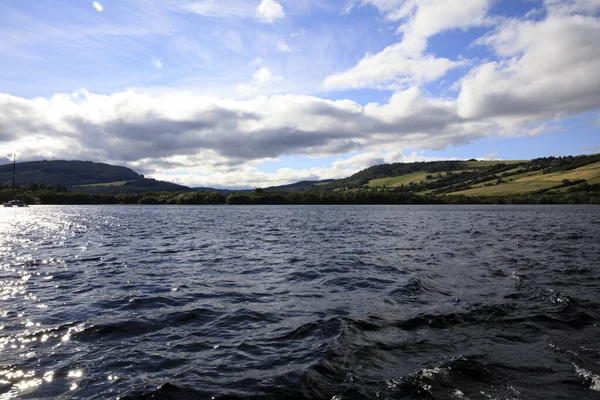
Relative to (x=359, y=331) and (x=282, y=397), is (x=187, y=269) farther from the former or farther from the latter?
(x=282, y=397)

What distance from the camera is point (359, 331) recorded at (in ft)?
41.1

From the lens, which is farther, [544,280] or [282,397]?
[544,280]

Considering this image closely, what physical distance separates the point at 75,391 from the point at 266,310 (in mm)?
7520

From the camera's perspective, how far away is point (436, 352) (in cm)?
1063

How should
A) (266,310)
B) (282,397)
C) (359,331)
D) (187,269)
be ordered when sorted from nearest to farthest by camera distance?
(282,397) → (359,331) → (266,310) → (187,269)

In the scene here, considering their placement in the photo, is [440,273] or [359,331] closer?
[359,331]

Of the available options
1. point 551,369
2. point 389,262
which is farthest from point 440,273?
point 551,369

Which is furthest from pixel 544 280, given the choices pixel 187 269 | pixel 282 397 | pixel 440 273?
pixel 187 269

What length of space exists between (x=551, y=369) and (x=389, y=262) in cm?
1735

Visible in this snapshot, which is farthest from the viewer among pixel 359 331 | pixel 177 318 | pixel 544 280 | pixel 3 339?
pixel 544 280

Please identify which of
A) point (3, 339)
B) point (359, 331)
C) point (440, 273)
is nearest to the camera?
point (3, 339)

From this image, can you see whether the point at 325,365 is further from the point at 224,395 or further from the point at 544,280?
the point at 544,280

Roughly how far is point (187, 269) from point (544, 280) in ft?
67.6

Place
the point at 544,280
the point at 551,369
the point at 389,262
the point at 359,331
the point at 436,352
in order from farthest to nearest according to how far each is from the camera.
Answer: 1. the point at 389,262
2. the point at 544,280
3. the point at 359,331
4. the point at 436,352
5. the point at 551,369
